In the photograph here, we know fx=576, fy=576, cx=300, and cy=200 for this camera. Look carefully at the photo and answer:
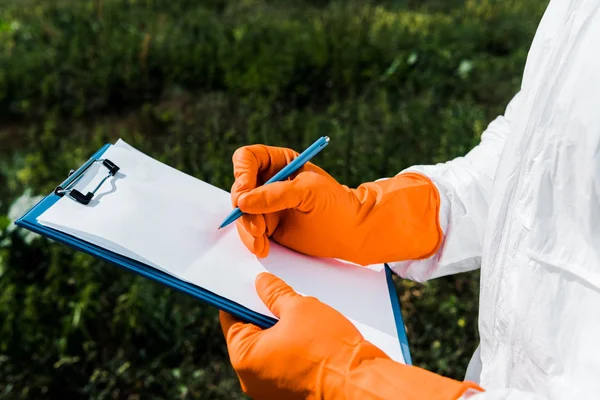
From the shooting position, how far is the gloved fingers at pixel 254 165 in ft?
4.66

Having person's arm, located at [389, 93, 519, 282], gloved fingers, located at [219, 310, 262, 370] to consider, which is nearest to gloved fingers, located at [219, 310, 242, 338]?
gloved fingers, located at [219, 310, 262, 370]

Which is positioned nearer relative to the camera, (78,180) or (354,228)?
(78,180)

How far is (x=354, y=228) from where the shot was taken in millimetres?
1476

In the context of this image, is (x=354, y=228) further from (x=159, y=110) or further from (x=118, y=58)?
(x=118, y=58)

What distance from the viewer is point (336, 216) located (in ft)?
4.79

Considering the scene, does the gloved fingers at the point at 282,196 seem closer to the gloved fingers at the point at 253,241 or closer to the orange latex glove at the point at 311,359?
the gloved fingers at the point at 253,241

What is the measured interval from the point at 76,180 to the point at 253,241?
1.45ft

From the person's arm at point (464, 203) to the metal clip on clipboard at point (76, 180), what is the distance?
81 centimetres

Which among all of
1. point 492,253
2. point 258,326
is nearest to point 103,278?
point 258,326

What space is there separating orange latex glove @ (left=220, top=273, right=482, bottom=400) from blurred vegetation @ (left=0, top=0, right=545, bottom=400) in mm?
1071

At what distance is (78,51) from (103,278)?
72.4 inches

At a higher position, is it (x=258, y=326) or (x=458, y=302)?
(x=258, y=326)

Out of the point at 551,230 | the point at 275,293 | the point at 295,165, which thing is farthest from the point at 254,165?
the point at 551,230

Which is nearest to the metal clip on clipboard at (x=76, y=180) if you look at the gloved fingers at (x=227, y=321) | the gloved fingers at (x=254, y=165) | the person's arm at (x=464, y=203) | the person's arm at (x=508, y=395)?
the gloved fingers at (x=254, y=165)
